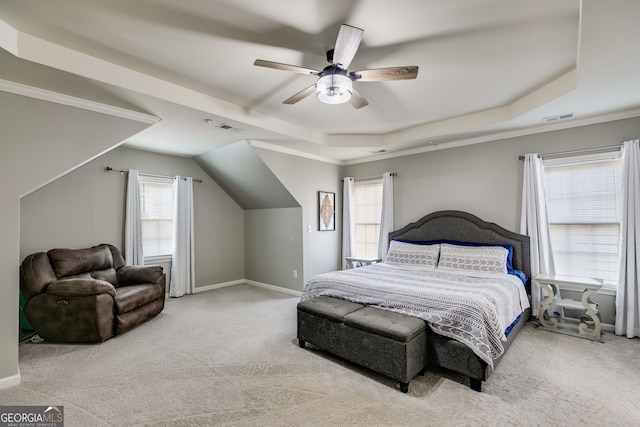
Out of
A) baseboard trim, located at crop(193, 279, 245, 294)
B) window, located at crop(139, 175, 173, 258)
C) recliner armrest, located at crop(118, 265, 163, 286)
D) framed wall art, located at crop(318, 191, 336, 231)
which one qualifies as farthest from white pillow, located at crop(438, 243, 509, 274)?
window, located at crop(139, 175, 173, 258)

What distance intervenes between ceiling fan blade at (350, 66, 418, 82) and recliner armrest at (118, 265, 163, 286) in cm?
363

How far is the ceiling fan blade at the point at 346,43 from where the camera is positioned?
186cm

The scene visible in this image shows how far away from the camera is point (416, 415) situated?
2006 mm

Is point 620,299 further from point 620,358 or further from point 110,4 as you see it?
point 110,4

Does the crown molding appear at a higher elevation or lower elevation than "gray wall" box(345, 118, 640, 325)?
higher

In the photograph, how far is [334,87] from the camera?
2350mm

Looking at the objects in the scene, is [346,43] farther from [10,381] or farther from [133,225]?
[133,225]

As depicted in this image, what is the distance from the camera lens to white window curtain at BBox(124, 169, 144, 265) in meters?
4.52

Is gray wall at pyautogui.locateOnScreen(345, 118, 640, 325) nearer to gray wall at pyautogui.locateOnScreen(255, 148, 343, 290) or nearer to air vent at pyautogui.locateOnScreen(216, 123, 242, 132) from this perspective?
gray wall at pyautogui.locateOnScreen(255, 148, 343, 290)

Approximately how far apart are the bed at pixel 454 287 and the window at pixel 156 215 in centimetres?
304

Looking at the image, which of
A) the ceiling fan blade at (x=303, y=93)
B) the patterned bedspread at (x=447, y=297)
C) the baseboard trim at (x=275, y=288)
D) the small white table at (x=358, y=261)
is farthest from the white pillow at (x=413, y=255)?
the ceiling fan blade at (x=303, y=93)

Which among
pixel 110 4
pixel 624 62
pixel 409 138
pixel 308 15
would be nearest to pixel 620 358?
pixel 624 62

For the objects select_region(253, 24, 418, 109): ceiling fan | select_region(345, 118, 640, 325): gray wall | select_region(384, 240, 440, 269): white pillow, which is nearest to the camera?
select_region(253, 24, 418, 109): ceiling fan

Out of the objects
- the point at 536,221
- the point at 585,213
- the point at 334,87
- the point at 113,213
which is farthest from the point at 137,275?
the point at 585,213
